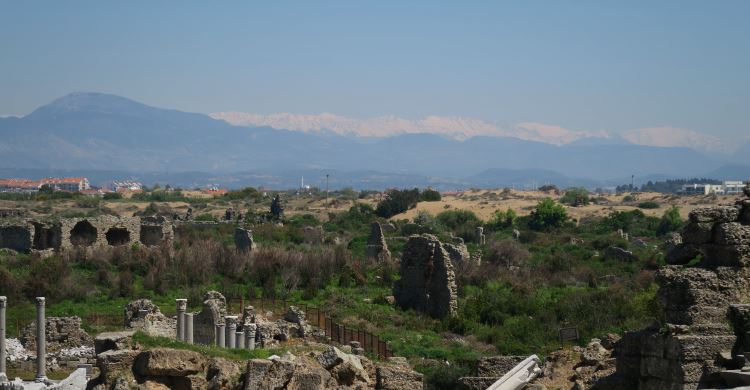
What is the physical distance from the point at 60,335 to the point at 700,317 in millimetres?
17660

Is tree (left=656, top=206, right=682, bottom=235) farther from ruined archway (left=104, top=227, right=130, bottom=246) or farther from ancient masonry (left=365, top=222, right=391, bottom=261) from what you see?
ruined archway (left=104, top=227, right=130, bottom=246)

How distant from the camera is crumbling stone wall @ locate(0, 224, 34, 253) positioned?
5172 centimetres

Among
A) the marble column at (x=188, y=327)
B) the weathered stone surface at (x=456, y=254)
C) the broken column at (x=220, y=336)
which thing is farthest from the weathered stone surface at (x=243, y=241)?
the broken column at (x=220, y=336)

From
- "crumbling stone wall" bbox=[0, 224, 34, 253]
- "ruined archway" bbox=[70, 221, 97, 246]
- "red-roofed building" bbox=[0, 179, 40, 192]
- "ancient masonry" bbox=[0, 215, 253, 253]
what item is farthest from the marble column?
"red-roofed building" bbox=[0, 179, 40, 192]

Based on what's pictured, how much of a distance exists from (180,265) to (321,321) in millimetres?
11527

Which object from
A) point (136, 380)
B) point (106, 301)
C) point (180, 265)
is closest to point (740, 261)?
point (136, 380)

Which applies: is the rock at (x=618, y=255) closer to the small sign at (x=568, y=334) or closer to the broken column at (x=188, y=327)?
the small sign at (x=568, y=334)

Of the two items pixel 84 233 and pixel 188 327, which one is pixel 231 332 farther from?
pixel 84 233

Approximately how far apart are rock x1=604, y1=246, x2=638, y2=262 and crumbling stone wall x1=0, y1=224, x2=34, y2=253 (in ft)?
77.0

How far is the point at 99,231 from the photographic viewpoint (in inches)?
2078

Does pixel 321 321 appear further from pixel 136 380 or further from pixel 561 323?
pixel 136 380

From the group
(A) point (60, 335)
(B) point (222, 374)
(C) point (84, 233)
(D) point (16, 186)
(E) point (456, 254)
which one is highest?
(B) point (222, 374)

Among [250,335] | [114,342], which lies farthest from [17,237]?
[114,342]

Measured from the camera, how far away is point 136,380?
19844mm
